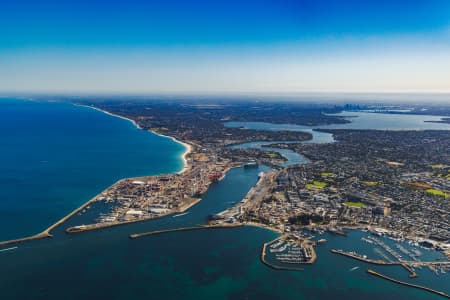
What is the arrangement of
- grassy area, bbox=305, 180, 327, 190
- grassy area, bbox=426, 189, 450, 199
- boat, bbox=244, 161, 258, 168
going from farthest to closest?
boat, bbox=244, 161, 258, 168
grassy area, bbox=305, 180, 327, 190
grassy area, bbox=426, 189, 450, 199

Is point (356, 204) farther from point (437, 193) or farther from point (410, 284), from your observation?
point (410, 284)

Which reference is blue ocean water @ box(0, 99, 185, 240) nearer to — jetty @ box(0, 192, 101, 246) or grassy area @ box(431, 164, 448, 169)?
jetty @ box(0, 192, 101, 246)

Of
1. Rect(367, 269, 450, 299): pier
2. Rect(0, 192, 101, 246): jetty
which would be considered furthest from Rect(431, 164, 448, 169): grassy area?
Rect(0, 192, 101, 246): jetty

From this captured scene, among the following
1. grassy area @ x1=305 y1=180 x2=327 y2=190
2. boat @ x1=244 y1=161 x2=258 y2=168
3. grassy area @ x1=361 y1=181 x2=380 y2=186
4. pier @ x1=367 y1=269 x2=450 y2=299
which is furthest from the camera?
boat @ x1=244 y1=161 x2=258 y2=168

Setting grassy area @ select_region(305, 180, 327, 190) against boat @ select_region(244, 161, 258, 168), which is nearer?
grassy area @ select_region(305, 180, 327, 190)

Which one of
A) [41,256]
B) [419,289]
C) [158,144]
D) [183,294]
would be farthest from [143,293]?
[158,144]

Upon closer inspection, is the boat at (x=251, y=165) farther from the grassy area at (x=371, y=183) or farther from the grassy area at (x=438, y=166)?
→ the grassy area at (x=438, y=166)
